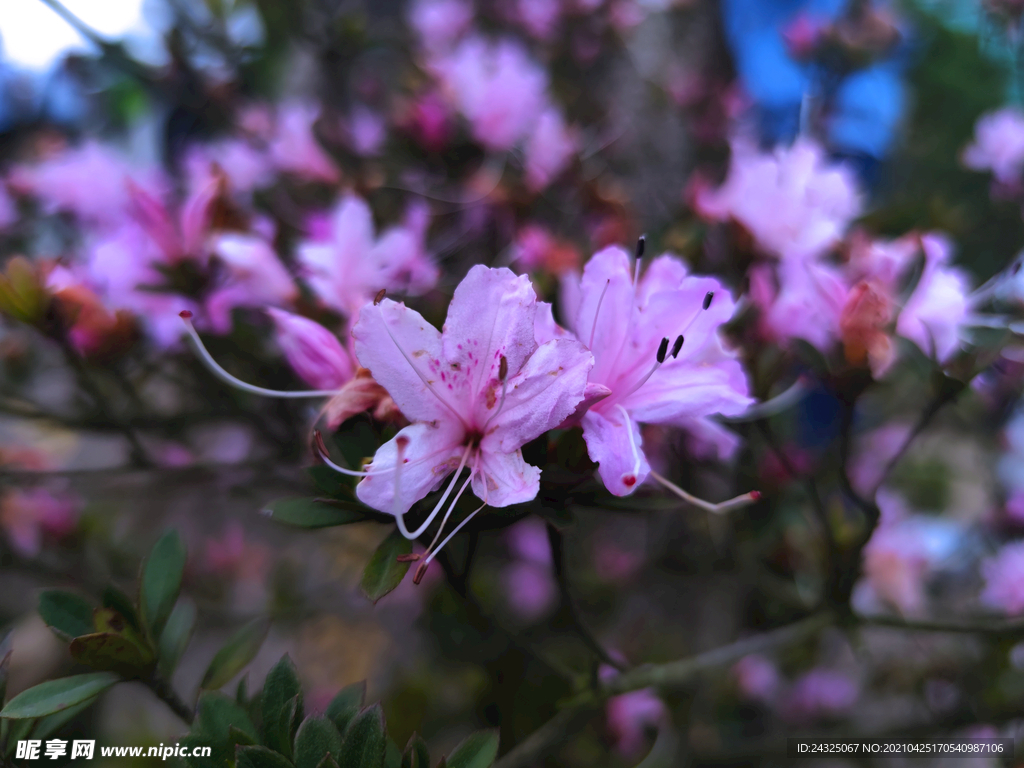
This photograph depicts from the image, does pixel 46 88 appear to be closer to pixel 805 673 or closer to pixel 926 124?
pixel 805 673

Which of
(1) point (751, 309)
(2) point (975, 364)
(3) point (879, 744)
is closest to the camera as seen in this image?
(2) point (975, 364)

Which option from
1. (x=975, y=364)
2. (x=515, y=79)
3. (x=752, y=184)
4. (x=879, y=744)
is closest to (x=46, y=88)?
(x=515, y=79)

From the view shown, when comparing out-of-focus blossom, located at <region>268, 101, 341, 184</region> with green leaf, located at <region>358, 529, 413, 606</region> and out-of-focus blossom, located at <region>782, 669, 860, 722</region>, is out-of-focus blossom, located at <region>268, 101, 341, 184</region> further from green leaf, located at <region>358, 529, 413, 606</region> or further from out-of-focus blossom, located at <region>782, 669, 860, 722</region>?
out-of-focus blossom, located at <region>782, 669, 860, 722</region>

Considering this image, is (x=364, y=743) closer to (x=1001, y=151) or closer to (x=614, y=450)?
(x=614, y=450)

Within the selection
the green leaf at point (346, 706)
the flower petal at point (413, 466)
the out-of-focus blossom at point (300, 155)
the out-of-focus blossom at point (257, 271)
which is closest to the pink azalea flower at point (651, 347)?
the flower petal at point (413, 466)

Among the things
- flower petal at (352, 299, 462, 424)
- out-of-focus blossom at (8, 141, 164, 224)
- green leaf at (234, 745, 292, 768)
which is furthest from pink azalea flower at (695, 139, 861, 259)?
out-of-focus blossom at (8, 141, 164, 224)

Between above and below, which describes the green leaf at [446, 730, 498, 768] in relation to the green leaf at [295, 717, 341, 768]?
below
